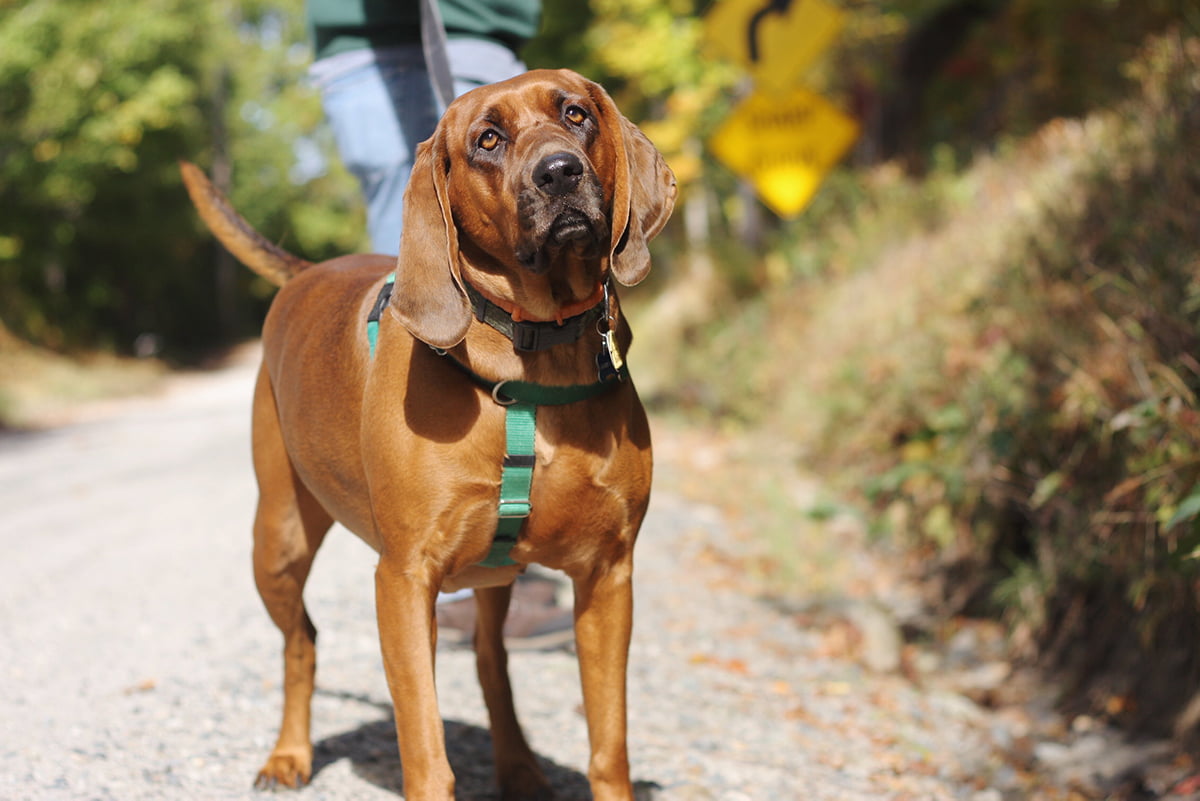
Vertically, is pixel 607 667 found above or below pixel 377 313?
below

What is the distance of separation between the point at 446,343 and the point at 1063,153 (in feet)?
20.3

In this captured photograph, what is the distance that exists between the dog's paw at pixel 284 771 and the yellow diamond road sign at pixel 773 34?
305 inches

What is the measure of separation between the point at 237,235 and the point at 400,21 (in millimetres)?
961

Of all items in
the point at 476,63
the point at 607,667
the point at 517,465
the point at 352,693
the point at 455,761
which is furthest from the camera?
the point at 352,693

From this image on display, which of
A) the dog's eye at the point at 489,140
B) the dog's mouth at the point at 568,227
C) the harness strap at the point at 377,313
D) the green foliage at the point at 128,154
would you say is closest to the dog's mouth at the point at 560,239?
the dog's mouth at the point at 568,227

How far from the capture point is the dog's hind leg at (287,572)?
315cm

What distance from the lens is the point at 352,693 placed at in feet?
13.2

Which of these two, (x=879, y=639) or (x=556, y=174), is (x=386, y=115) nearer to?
(x=556, y=174)

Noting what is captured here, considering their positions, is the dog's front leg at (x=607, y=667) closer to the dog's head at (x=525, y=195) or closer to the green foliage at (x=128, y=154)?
the dog's head at (x=525, y=195)

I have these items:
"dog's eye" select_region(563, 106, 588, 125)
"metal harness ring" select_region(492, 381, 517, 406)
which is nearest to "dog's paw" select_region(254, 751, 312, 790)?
"metal harness ring" select_region(492, 381, 517, 406)

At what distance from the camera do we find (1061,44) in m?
10.3

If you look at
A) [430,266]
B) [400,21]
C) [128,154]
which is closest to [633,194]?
[430,266]

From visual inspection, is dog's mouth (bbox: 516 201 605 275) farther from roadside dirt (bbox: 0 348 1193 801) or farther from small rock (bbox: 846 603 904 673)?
small rock (bbox: 846 603 904 673)

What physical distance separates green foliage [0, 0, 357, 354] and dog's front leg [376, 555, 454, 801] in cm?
1654
